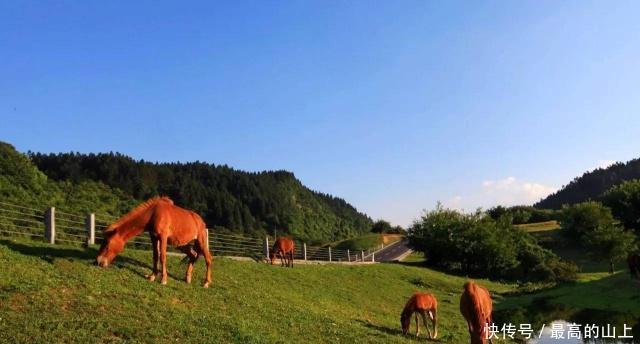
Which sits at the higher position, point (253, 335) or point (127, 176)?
point (127, 176)

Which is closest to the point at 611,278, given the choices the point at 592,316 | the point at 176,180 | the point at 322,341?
the point at 592,316

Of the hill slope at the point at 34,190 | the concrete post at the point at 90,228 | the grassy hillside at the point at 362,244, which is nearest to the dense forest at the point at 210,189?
the hill slope at the point at 34,190

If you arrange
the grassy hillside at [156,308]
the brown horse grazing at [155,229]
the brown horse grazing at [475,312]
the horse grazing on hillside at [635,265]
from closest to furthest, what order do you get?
1. the grassy hillside at [156,308]
2. the brown horse grazing at [475,312]
3. the brown horse grazing at [155,229]
4. the horse grazing on hillside at [635,265]

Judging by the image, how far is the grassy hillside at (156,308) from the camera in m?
10.1

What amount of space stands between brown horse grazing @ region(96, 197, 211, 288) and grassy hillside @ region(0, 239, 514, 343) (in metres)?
0.54

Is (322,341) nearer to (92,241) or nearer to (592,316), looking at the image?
(92,241)

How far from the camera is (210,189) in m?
142

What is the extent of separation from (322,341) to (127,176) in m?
109

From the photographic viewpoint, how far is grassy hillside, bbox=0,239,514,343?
33.2 feet

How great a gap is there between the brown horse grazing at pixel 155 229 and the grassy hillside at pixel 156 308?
21.2 inches

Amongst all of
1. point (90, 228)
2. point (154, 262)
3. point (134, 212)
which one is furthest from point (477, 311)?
point (90, 228)

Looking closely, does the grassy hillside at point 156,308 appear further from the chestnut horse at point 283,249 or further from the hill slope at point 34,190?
the hill slope at point 34,190

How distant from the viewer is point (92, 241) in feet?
69.9

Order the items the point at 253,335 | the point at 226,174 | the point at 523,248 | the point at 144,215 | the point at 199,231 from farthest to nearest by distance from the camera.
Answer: the point at 226,174 → the point at 523,248 → the point at 199,231 → the point at 144,215 → the point at 253,335
